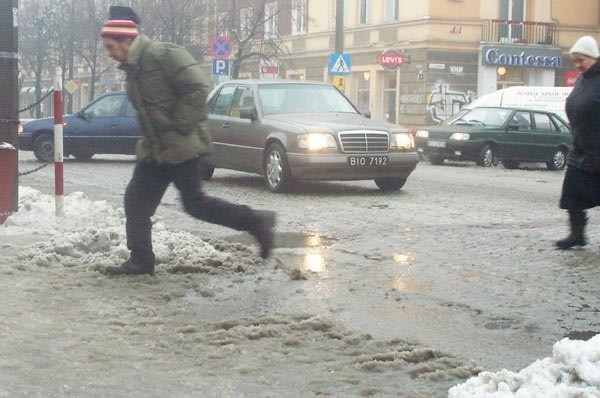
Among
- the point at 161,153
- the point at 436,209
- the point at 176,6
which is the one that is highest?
the point at 176,6

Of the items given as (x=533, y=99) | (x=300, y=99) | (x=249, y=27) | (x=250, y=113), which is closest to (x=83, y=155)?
(x=300, y=99)

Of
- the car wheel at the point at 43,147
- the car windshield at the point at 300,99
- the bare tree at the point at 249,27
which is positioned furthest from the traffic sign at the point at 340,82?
the car windshield at the point at 300,99

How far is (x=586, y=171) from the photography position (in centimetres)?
865

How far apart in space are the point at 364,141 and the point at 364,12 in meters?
33.6

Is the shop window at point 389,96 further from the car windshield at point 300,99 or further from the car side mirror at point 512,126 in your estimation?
the car windshield at point 300,99

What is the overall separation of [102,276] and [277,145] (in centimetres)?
788

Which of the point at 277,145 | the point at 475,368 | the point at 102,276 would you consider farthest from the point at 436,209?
the point at 475,368

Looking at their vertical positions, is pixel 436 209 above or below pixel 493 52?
below

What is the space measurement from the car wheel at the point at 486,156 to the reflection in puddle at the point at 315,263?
1694 cm

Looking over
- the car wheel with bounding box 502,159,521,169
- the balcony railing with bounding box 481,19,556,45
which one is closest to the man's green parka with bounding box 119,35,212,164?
the car wheel with bounding box 502,159,521,169

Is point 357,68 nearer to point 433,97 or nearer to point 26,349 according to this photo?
point 433,97

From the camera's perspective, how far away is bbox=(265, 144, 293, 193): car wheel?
1474cm

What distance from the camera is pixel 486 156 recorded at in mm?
25250

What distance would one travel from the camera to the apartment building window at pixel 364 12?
4706 centimetres
